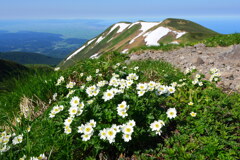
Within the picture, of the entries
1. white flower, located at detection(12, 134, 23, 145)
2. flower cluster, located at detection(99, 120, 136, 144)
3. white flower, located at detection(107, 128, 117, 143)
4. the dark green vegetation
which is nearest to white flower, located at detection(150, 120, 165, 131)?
the dark green vegetation

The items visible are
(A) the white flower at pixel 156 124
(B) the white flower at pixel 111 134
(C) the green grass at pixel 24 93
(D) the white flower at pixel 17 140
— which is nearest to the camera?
(B) the white flower at pixel 111 134

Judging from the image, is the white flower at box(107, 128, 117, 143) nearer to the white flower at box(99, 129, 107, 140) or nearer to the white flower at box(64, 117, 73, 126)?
the white flower at box(99, 129, 107, 140)

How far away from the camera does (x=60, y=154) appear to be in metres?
3.20

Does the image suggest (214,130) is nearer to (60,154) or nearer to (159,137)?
(159,137)

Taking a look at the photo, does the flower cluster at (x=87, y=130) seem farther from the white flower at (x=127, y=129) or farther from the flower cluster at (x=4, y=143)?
the flower cluster at (x=4, y=143)

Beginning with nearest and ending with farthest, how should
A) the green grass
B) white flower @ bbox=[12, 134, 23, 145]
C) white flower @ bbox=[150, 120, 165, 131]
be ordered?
white flower @ bbox=[150, 120, 165, 131]
white flower @ bbox=[12, 134, 23, 145]
the green grass

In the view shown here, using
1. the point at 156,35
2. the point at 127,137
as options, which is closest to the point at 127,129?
the point at 127,137

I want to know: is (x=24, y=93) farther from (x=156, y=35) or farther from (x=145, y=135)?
(x=156, y=35)

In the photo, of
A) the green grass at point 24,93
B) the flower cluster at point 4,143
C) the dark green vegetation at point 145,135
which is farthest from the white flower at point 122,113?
the green grass at point 24,93

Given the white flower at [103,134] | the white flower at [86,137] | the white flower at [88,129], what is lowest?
the white flower at [86,137]

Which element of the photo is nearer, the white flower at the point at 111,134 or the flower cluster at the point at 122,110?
the white flower at the point at 111,134

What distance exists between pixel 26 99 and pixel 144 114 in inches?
145

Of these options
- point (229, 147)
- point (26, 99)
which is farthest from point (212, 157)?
point (26, 99)

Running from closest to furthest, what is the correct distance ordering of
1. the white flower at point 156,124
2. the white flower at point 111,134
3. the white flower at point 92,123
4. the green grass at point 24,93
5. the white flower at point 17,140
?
the white flower at point 111,134
the white flower at point 92,123
the white flower at point 156,124
the white flower at point 17,140
the green grass at point 24,93
